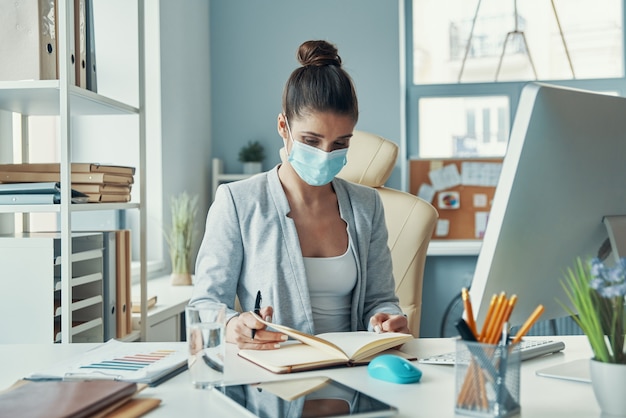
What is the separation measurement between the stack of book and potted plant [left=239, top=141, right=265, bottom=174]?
181 cm

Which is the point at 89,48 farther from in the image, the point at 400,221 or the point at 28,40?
the point at 400,221

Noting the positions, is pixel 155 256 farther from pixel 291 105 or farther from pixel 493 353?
pixel 493 353

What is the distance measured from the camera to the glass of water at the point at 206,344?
1038 millimetres

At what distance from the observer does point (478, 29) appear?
414 cm

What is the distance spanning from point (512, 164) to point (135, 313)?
173 centimetres

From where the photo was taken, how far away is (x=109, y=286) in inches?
82.8

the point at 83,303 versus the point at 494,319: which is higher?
the point at 494,319

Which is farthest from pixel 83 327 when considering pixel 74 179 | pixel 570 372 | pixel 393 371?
pixel 570 372

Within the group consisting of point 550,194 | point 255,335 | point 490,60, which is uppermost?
point 490,60

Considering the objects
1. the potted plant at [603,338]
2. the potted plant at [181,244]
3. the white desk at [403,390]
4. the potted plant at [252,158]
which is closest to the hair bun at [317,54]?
the white desk at [403,390]

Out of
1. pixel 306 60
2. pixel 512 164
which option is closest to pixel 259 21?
pixel 306 60

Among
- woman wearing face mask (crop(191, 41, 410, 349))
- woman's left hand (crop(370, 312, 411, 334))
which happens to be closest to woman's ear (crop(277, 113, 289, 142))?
woman wearing face mask (crop(191, 41, 410, 349))

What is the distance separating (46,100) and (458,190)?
2.61m

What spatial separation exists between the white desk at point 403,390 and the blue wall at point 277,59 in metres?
2.90
